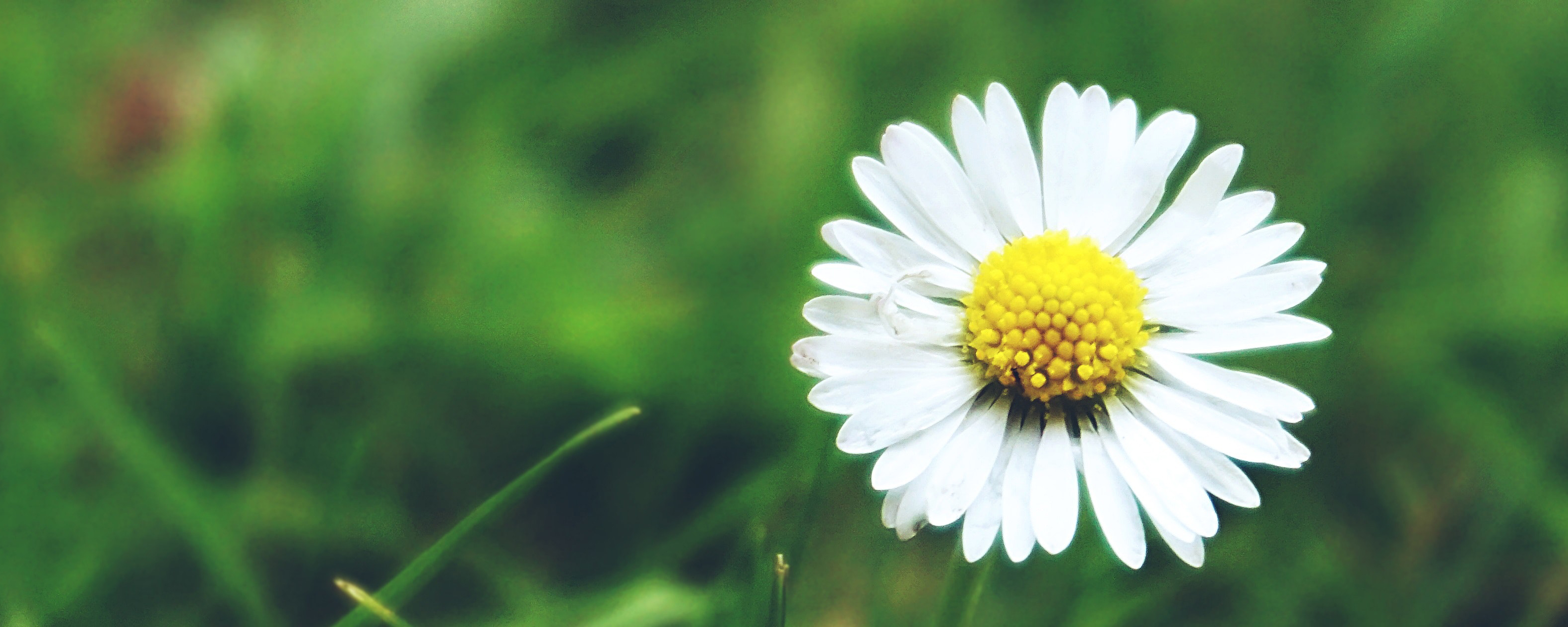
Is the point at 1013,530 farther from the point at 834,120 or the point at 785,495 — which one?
the point at 834,120

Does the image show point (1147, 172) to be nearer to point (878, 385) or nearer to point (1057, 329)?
point (1057, 329)

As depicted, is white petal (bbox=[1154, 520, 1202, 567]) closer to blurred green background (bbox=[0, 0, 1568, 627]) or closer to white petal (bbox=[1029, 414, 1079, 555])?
white petal (bbox=[1029, 414, 1079, 555])

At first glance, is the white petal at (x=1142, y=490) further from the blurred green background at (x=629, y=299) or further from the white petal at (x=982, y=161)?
the blurred green background at (x=629, y=299)

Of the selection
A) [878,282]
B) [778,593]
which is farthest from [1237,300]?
[778,593]

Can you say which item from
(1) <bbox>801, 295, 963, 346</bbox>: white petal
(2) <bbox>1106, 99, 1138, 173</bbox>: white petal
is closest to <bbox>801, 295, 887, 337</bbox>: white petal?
(1) <bbox>801, 295, 963, 346</bbox>: white petal

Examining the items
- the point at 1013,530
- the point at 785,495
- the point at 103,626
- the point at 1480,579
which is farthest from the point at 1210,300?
the point at 103,626
